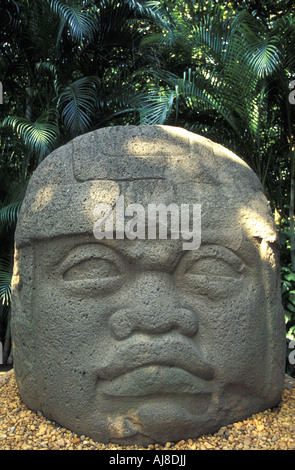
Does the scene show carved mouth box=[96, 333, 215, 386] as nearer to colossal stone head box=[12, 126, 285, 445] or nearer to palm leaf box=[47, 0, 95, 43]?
colossal stone head box=[12, 126, 285, 445]

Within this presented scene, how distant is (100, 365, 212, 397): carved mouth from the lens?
1958 mm

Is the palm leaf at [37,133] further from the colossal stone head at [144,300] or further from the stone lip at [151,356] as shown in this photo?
the stone lip at [151,356]

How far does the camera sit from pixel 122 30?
5371 mm

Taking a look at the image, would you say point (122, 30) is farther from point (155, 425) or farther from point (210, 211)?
point (155, 425)

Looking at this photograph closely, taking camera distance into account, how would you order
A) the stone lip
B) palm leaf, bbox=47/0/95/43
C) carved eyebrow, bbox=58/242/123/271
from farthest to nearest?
palm leaf, bbox=47/0/95/43, carved eyebrow, bbox=58/242/123/271, the stone lip

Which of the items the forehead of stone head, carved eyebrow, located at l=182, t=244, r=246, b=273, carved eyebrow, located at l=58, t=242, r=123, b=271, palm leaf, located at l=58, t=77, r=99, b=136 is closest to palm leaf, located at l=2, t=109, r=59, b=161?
palm leaf, located at l=58, t=77, r=99, b=136

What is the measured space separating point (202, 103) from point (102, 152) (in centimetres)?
244

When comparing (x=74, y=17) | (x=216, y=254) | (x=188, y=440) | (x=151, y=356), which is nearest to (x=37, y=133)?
(x=74, y=17)

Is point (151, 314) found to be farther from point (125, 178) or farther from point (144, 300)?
point (125, 178)

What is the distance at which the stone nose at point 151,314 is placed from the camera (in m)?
1.98

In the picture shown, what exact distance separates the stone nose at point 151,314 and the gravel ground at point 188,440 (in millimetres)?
561

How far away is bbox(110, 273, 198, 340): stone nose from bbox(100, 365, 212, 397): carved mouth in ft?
0.59

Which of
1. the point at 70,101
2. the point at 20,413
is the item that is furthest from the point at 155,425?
the point at 70,101

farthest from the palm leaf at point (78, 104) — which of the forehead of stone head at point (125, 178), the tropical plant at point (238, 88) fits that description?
the forehead of stone head at point (125, 178)
